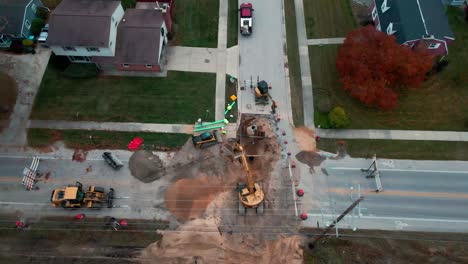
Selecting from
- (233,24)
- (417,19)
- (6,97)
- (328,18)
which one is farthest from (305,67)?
(6,97)

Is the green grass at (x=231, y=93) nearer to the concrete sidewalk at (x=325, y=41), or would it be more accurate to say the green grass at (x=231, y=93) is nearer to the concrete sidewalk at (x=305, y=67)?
the concrete sidewalk at (x=305, y=67)

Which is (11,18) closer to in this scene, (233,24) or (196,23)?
(196,23)

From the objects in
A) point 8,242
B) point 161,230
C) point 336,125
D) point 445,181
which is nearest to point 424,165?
point 445,181

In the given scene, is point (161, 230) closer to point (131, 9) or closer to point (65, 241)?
point (65, 241)

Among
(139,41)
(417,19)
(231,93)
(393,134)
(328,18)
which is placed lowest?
(393,134)

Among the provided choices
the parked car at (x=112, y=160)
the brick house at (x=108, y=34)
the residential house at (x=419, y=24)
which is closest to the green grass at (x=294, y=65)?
the residential house at (x=419, y=24)

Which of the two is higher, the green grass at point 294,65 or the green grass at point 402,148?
the green grass at point 294,65

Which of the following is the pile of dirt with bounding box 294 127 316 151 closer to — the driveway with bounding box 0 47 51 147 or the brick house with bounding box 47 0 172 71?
the brick house with bounding box 47 0 172 71

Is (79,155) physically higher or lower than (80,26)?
lower
